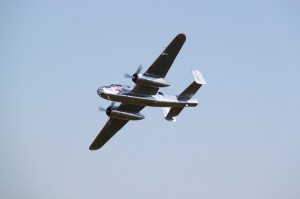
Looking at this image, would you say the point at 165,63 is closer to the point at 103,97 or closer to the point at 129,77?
the point at 129,77

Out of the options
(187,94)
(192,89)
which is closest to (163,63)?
(187,94)

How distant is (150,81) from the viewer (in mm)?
38562

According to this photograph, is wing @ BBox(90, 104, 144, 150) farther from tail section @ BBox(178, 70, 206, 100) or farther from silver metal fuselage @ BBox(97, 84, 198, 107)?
Result: tail section @ BBox(178, 70, 206, 100)

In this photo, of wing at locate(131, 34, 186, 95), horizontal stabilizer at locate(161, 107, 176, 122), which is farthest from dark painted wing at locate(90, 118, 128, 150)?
wing at locate(131, 34, 186, 95)

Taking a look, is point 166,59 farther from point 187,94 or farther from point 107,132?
point 107,132

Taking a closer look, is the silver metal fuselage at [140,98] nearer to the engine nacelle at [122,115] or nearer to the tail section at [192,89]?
the tail section at [192,89]

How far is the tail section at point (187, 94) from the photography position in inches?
1693

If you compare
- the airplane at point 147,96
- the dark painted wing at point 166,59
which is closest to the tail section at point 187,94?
the airplane at point 147,96

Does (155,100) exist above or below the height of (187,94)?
above

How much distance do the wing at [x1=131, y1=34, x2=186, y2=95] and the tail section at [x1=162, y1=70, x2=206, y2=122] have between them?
4053 millimetres

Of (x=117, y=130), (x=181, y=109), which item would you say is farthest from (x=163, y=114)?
(x=117, y=130)

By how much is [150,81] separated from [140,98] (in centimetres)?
222

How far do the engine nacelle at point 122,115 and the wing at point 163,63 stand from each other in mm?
3308

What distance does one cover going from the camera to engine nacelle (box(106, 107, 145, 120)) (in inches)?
1642
